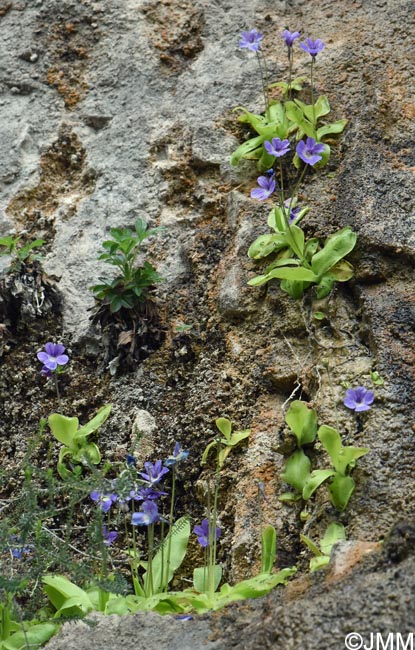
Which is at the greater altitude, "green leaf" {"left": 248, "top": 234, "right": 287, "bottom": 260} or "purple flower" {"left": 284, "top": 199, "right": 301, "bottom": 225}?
"purple flower" {"left": 284, "top": 199, "right": 301, "bottom": 225}

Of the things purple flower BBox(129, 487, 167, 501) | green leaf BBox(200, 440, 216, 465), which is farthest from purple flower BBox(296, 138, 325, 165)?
purple flower BBox(129, 487, 167, 501)

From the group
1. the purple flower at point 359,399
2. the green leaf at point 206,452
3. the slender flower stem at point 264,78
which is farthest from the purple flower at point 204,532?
the slender flower stem at point 264,78

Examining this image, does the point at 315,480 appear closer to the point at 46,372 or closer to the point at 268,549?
the point at 268,549

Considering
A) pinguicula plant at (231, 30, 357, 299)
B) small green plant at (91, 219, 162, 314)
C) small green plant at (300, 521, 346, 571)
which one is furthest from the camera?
small green plant at (91, 219, 162, 314)

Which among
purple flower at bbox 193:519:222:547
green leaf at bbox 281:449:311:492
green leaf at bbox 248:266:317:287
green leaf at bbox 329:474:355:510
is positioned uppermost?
green leaf at bbox 248:266:317:287

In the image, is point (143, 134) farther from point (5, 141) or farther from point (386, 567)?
point (386, 567)

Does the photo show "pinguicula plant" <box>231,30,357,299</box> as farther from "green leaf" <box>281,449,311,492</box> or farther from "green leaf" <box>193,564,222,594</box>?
"green leaf" <box>193,564,222,594</box>
